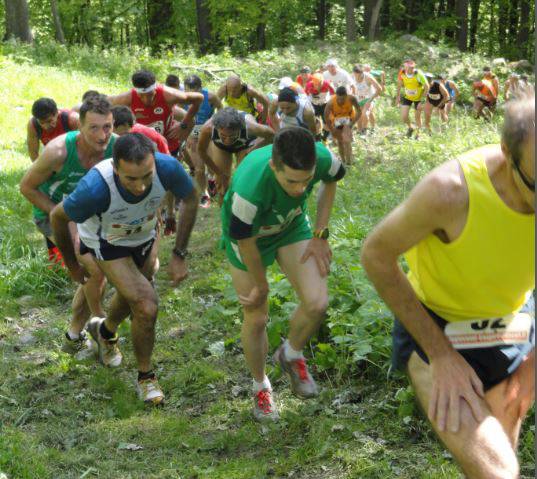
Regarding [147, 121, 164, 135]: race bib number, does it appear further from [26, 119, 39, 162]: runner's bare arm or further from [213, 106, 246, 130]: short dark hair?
[26, 119, 39, 162]: runner's bare arm

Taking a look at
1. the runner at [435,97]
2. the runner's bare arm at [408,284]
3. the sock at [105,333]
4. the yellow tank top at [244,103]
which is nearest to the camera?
the runner's bare arm at [408,284]

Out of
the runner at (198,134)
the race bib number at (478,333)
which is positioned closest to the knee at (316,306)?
the race bib number at (478,333)

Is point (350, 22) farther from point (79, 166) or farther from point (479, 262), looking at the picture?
point (479, 262)

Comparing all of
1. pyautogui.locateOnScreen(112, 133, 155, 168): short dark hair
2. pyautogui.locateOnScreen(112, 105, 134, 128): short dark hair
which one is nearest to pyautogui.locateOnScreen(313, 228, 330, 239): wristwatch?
pyautogui.locateOnScreen(112, 133, 155, 168): short dark hair

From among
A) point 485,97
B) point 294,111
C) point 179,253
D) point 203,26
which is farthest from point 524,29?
point 179,253

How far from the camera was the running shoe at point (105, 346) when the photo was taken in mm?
6762

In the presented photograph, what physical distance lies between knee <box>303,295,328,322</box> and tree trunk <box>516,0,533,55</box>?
40671 mm

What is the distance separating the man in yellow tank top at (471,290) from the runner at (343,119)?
12598 mm

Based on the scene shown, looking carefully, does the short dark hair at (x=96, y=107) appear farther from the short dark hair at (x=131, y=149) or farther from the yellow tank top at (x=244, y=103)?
the yellow tank top at (x=244, y=103)

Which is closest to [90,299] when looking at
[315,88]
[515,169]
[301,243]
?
[301,243]

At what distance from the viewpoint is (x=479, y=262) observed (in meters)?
2.82

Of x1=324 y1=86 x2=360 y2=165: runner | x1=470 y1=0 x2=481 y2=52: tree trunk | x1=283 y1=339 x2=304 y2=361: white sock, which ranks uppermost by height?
x1=283 y1=339 x2=304 y2=361: white sock

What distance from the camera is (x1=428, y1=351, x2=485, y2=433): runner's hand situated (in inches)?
112

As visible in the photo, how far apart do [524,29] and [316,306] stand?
4239cm
